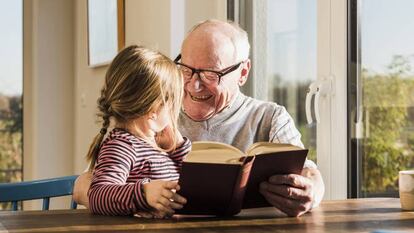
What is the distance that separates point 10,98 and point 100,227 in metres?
4.03

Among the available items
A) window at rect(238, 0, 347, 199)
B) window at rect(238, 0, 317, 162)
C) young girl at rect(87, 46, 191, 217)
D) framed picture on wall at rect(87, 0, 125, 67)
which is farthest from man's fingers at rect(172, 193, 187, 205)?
framed picture on wall at rect(87, 0, 125, 67)

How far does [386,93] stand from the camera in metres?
2.22

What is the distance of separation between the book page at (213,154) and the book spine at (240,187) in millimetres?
18

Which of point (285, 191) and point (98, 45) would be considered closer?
point (285, 191)

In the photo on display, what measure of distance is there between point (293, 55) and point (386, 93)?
1.74ft

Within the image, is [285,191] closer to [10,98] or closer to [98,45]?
[98,45]

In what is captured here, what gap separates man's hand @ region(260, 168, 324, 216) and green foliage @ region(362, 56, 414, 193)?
757mm

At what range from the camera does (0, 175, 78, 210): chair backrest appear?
1.83 meters

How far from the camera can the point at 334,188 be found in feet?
7.88

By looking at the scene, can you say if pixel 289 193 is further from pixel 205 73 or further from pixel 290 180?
pixel 205 73

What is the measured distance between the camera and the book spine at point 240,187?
1345mm

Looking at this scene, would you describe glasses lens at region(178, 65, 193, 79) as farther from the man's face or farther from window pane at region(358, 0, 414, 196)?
window pane at region(358, 0, 414, 196)

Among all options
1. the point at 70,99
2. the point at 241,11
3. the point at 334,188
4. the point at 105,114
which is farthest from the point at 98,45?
the point at 105,114

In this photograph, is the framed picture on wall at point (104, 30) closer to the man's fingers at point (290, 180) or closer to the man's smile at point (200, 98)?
the man's smile at point (200, 98)
